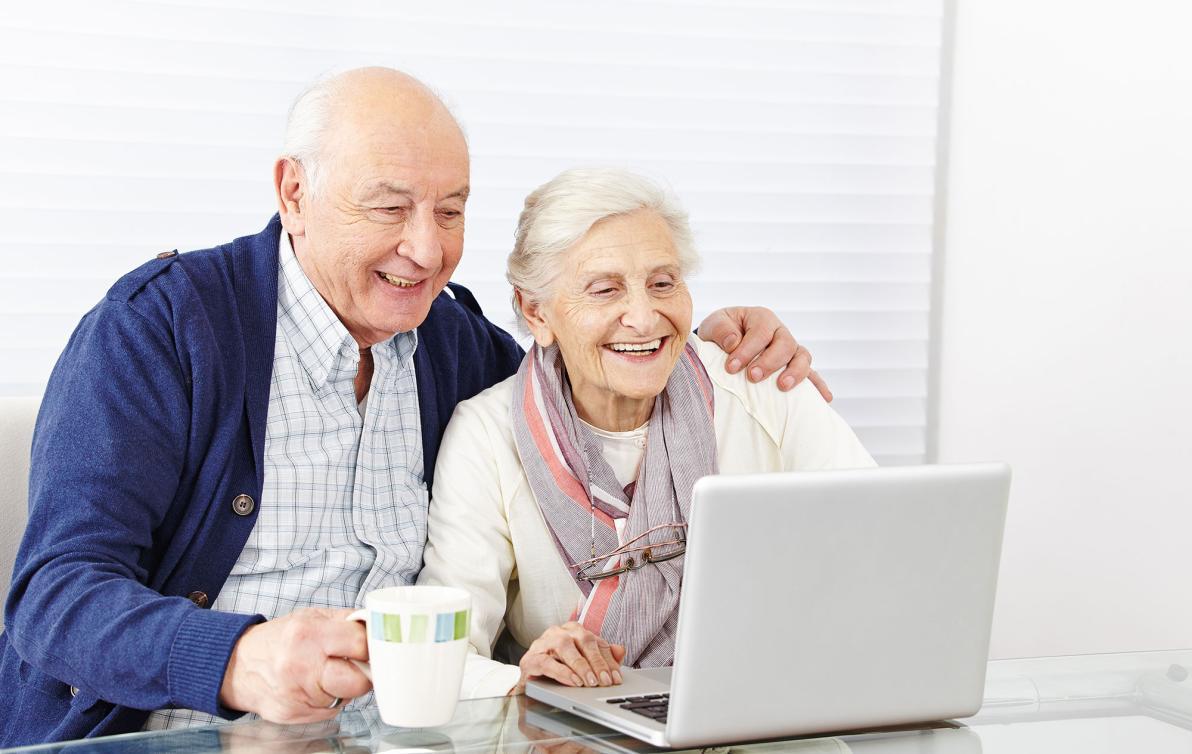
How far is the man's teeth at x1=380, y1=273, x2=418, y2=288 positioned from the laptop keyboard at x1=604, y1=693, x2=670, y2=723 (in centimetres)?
74

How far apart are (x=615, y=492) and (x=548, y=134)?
1.16 meters

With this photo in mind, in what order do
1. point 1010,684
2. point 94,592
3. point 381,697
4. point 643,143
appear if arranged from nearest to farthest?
point 381,697 < point 94,592 < point 1010,684 < point 643,143

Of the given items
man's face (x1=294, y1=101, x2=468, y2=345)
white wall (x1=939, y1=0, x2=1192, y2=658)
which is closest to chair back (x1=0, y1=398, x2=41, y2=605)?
man's face (x1=294, y1=101, x2=468, y2=345)

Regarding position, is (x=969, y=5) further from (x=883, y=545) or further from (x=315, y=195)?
(x=883, y=545)

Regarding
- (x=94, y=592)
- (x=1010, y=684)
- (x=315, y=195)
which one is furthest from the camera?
(x=315, y=195)

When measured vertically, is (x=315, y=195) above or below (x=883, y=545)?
above

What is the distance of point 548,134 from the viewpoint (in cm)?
272

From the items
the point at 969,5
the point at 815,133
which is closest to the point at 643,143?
the point at 815,133

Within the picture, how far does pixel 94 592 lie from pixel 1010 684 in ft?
3.50

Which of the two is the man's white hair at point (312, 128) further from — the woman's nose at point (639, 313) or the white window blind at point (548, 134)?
the white window blind at point (548, 134)

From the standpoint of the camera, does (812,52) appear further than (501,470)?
Yes

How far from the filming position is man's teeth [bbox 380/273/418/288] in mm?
1749

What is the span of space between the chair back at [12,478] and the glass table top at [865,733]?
619 millimetres

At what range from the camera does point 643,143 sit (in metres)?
2.79
